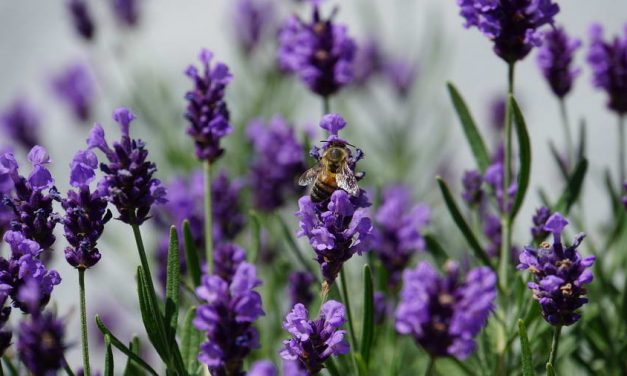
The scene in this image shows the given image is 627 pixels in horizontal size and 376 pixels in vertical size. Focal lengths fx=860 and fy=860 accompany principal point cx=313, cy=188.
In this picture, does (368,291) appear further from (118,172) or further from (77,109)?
(77,109)

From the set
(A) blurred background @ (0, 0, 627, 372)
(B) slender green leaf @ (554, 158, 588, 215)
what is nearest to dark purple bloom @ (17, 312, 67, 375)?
(B) slender green leaf @ (554, 158, 588, 215)

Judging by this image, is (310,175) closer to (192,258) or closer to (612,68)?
(192,258)

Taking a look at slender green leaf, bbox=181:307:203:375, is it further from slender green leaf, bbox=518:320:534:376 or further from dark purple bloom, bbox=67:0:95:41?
dark purple bloom, bbox=67:0:95:41

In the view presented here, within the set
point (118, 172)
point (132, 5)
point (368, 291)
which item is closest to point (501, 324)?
point (368, 291)

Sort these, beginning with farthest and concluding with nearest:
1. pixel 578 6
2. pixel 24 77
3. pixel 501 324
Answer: pixel 24 77 → pixel 578 6 → pixel 501 324

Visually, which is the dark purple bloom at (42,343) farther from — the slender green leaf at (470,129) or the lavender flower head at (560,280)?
the slender green leaf at (470,129)

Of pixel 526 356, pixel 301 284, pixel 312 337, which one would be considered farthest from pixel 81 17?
pixel 526 356

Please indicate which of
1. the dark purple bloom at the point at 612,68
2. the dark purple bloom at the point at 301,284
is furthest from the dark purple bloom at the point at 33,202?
the dark purple bloom at the point at 612,68
